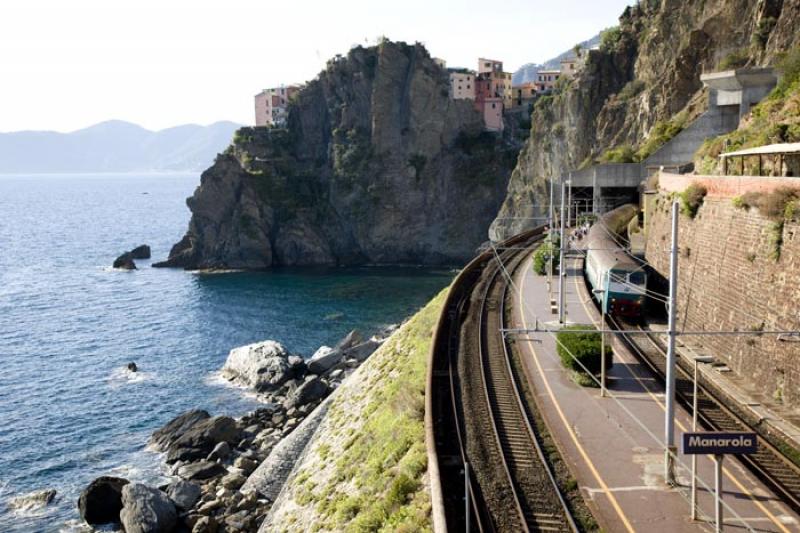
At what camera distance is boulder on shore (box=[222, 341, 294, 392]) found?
54188 millimetres

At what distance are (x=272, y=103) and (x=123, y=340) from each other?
98762 millimetres

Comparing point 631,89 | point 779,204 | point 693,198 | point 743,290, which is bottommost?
point 743,290

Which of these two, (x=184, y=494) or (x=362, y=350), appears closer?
(x=184, y=494)

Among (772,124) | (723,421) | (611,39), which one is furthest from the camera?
(611,39)

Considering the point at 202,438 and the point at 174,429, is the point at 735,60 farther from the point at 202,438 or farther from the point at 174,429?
the point at 174,429

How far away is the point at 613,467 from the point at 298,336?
5384cm

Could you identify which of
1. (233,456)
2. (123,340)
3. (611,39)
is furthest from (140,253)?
(233,456)

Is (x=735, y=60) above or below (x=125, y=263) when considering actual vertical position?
above

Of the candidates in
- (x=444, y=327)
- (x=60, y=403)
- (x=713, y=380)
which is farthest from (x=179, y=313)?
(x=713, y=380)

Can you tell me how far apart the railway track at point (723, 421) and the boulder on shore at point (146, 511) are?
869 inches

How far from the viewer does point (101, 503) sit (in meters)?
34.4

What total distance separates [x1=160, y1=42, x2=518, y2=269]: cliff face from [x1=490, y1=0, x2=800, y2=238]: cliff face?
15219mm

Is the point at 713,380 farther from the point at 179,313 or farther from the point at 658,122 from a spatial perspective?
the point at 179,313

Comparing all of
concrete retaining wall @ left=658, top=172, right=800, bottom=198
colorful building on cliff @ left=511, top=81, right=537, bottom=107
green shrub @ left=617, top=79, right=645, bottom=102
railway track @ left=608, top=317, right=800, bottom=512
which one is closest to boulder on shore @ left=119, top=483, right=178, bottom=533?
railway track @ left=608, top=317, right=800, bottom=512
